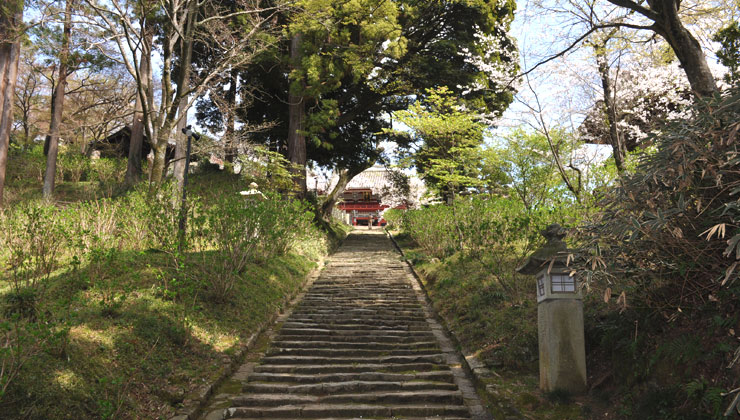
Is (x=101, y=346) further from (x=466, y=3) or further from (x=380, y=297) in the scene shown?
(x=466, y=3)

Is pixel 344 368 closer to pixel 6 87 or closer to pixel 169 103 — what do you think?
pixel 169 103

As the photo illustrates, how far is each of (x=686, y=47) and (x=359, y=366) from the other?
18.9ft

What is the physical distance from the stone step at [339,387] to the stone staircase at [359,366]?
0.04 ft

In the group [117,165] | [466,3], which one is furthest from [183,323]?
[117,165]

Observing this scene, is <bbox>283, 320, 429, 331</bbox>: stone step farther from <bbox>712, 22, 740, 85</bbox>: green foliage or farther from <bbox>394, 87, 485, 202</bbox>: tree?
<bbox>712, 22, 740, 85</bbox>: green foliage

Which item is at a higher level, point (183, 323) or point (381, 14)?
point (381, 14)

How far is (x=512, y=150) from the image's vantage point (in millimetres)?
12688

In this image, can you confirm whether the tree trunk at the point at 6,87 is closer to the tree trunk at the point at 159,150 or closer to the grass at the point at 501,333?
the tree trunk at the point at 159,150

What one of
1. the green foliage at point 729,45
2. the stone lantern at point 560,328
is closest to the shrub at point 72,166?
the stone lantern at point 560,328

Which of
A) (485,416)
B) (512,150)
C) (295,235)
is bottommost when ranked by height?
(485,416)

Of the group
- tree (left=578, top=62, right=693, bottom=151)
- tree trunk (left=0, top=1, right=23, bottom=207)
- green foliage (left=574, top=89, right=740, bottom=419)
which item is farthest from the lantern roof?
tree trunk (left=0, top=1, right=23, bottom=207)

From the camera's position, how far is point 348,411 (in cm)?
492

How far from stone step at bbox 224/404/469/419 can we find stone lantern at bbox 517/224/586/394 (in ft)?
3.60

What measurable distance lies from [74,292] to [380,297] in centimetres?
568
